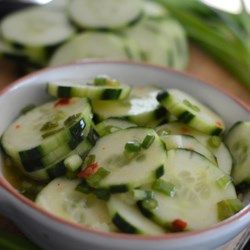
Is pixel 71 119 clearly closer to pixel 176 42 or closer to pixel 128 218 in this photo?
pixel 128 218

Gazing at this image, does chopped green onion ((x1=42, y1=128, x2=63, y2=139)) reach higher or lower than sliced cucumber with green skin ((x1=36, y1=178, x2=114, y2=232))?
higher

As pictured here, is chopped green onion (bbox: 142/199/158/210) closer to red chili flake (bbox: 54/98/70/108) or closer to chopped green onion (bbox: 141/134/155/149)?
chopped green onion (bbox: 141/134/155/149)

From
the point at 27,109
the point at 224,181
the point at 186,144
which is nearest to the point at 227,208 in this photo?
the point at 224,181

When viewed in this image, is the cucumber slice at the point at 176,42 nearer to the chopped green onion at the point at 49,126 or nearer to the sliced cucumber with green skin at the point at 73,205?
the chopped green onion at the point at 49,126

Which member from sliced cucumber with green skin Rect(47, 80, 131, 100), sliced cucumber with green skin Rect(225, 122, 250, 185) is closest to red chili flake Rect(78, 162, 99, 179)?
sliced cucumber with green skin Rect(47, 80, 131, 100)

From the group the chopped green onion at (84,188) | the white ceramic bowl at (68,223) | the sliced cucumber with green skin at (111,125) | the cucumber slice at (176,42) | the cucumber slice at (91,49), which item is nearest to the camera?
the white ceramic bowl at (68,223)

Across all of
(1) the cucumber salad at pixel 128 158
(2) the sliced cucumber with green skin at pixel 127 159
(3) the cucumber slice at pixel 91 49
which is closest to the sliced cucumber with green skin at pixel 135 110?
(1) the cucumber salad at pixel 128 158
